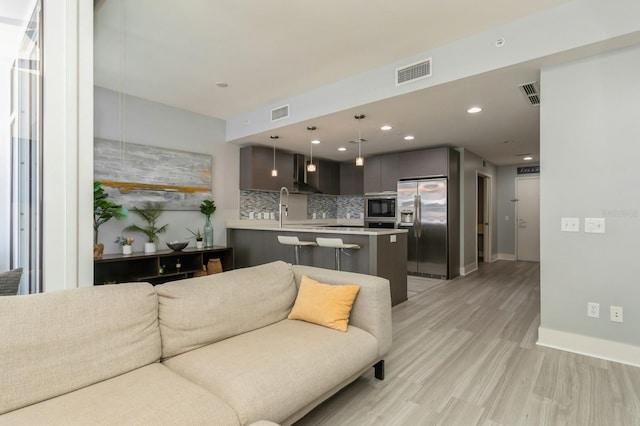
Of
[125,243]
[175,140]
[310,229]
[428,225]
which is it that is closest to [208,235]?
[125,243]

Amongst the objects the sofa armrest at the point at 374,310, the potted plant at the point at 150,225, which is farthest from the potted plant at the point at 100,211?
the sofa armrest at the point at 374,310

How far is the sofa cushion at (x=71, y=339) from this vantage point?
1248 millimetres

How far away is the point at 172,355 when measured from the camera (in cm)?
171

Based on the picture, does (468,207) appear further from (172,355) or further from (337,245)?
(172,355)

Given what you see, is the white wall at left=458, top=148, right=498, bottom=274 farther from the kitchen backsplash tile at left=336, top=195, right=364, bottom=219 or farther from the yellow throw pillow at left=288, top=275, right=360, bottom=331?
the yellow throw pillow at left=288, top=275, right=360, bottom=331

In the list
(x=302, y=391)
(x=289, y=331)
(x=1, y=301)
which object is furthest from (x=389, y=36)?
(x=1, y=301)

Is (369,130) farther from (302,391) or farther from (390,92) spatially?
(302,391)

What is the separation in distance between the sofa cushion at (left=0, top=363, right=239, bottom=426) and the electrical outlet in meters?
2.93

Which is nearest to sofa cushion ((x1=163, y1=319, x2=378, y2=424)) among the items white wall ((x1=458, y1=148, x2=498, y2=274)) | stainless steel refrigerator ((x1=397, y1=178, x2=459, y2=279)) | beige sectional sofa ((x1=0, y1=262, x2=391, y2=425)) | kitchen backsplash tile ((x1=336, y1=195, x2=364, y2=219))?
beige sectional sofa ((x1=0, y1=262, x2=391, y2=425))

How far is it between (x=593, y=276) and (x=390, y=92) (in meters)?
2.47

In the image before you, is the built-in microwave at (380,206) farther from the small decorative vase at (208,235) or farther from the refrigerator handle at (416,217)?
the small decorative vase at (208,235)

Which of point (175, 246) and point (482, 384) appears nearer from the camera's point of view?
point (482, 384)

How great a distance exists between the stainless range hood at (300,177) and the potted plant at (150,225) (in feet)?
8.71

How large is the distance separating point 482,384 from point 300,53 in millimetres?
3223
